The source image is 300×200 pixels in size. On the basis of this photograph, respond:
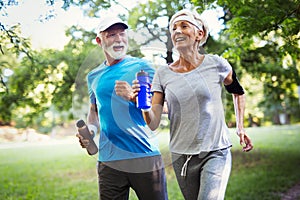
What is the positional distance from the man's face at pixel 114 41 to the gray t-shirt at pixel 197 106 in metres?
0.28

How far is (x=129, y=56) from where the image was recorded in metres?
1.85

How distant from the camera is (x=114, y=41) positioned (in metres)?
1.83

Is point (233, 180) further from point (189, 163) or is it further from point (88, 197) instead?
point (189, 163)

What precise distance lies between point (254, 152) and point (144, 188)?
4.81m

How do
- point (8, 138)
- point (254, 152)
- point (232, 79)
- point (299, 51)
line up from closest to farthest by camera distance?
point (232, 79) < point (299, 51) < point (8, 138) < point (254, 152)

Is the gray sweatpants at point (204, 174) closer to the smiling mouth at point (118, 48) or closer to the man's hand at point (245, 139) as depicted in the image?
the man's hand at point (245, 139)

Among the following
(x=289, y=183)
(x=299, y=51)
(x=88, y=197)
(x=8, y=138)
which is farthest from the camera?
(x=8, y=138)

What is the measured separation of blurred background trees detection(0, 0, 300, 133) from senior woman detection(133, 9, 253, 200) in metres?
0.25

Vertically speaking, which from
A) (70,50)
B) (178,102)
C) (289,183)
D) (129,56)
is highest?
(70,50)

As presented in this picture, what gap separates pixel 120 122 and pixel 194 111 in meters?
0.34

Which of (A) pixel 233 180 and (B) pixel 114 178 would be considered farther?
(A) pixel 233 180

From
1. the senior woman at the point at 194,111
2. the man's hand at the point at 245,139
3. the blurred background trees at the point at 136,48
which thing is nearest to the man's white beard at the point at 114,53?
the blurred background trees at the point at 136,48

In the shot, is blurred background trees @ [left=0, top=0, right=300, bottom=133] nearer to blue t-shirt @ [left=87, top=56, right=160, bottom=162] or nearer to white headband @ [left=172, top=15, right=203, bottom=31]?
blue t-shirt @ [left=87, top=56, right=160, bottom=162]

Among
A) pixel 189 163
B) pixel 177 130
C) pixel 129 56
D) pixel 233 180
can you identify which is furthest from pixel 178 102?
pixel 233 180
